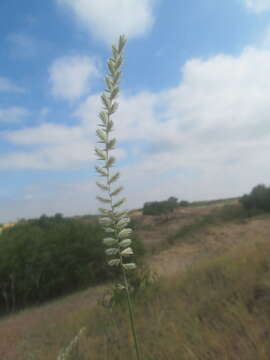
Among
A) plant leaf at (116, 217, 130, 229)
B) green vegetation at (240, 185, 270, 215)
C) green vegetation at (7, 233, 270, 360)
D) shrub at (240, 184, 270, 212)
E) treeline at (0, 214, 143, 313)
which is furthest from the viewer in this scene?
shrub at (240, 184, 270, 212)

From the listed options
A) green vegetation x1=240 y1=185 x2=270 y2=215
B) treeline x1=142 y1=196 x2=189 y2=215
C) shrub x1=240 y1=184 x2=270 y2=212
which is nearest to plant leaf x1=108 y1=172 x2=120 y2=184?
green vegetation x1=240 y1=185 x2=270 y2=215

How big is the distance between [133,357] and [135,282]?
361 cm

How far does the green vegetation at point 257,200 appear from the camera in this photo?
90.7ft

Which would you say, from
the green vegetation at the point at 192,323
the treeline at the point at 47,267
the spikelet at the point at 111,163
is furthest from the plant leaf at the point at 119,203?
the treeline at the point at 47,267

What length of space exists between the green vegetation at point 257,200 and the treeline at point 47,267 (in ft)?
58.2

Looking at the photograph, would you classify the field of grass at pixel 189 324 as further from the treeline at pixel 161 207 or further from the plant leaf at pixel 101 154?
the treeline at pixel 161 207

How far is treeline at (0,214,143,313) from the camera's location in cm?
1582

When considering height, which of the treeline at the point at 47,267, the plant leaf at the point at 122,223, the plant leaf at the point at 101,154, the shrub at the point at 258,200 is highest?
the plant leaf at the point at 101,154

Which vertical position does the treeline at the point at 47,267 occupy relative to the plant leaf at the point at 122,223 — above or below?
below

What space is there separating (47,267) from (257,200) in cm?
2431

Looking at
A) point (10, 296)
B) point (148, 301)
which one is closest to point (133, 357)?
point (148, 301)

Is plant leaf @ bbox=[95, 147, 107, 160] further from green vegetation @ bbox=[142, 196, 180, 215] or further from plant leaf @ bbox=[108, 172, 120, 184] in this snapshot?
green vegetation @ bbox=[142, 196, 180, 215]

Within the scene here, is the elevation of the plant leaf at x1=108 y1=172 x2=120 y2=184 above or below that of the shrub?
above

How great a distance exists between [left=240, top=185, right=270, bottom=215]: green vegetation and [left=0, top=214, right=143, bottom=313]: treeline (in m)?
17.7
